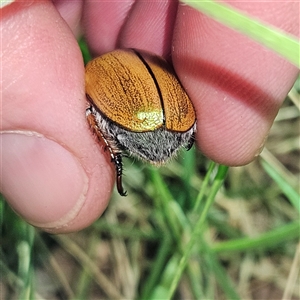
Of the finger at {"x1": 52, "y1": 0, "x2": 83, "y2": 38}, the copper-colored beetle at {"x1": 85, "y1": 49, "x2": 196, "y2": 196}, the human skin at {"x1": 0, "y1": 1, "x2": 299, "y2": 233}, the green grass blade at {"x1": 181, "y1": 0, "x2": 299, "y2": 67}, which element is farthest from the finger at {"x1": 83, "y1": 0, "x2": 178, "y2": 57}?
the green grass blade at {"x1": 181, "y1": 0, "x2": 299, "y2": 67}

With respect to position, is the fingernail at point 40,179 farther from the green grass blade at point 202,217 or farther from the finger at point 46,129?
the green grass blade at point 202,217

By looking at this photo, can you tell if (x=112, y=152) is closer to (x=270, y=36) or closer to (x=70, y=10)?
(x=270, y=36)

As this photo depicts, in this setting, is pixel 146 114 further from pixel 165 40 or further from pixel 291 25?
pixel 165 40

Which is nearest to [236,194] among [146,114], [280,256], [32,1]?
[280,256]

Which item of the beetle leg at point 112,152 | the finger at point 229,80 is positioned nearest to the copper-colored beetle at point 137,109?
the beetle leg at point 112,152

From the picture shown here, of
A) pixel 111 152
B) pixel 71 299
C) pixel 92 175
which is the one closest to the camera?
pixel 111 152

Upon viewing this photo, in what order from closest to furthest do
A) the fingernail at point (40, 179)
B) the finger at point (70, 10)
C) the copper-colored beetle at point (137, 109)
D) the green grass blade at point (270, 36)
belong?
the green grass blade at point (270, 36) < the copper-colored beetle at point (137, 109) < the fingernail at point (40, 179) < the finger at point (70, 10)

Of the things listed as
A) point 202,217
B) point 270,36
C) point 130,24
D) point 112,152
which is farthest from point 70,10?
point 270,36
